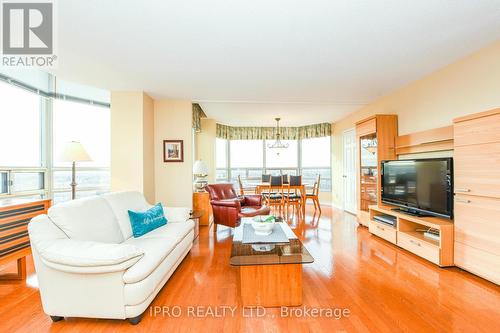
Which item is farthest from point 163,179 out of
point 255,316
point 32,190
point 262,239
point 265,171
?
point 265,171

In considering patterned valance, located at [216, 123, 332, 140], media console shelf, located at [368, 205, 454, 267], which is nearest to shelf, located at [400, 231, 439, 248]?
media console shelf, located at [368, 205, 454, 267]

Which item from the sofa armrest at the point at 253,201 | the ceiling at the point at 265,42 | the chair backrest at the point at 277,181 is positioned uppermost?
the ceiling at the point at 265,42

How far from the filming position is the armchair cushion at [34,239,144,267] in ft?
5.24

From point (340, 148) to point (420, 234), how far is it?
11.7ft

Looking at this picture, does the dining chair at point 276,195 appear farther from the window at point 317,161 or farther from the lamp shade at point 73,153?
the lamp shade at point 73,153

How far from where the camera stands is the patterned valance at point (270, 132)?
268 inches

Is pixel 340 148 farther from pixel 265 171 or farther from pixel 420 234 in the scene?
pixel 420 234

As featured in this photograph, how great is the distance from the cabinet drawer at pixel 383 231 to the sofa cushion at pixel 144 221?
3188 mm

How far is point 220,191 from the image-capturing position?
4.43 metres

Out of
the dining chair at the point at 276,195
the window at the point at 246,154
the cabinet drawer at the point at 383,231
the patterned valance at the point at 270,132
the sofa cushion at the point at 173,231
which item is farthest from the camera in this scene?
the window at the point at 246,154

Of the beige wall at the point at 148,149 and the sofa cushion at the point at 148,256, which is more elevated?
the beige wall at the point at 148,149

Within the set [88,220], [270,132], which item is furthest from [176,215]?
[270,132]

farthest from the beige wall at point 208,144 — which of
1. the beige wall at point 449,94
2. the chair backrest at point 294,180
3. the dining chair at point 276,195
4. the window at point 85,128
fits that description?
the beige wall at point 449,94

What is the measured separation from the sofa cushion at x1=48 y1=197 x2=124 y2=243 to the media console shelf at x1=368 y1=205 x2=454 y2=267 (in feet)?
11.4
